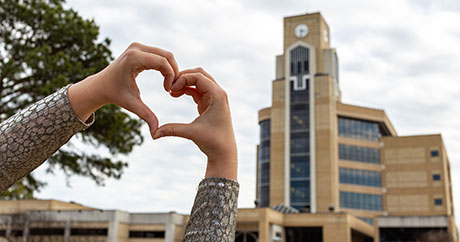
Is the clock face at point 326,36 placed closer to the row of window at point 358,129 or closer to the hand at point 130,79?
the row of window at point 358,129

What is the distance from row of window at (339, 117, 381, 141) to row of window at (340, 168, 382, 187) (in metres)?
4.02

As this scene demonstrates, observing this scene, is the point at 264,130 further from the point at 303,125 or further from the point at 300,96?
the point at 300,96

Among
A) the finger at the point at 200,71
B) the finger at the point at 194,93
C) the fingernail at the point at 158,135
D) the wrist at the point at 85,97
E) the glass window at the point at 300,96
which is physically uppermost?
the glass window at the point at 300,96

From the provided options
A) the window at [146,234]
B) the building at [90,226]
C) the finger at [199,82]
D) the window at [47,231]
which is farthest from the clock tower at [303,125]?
the finger at [199,82]

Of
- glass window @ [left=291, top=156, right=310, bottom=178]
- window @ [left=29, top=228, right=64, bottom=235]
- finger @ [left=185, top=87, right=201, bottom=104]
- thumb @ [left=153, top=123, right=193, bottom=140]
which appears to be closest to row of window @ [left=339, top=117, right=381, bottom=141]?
glass window @ [left=291, top=156, right=310, bottom=178]

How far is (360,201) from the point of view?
51.8 meters

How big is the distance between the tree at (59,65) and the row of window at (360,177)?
41.9 meters

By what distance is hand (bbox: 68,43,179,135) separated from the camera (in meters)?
1.85

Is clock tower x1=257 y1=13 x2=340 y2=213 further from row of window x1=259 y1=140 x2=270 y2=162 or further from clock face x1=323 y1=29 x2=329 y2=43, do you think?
clock face x1=323 y1=29 x2=329 y2=43

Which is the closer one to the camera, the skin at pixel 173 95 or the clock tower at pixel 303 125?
the skin at pixel 173 95

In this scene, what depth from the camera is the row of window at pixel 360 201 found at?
5122 cm

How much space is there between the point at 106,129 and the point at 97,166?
1314 millimetres

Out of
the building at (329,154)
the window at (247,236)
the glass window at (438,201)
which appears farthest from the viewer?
the glass window at (438,201)

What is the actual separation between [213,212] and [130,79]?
0.71 m
